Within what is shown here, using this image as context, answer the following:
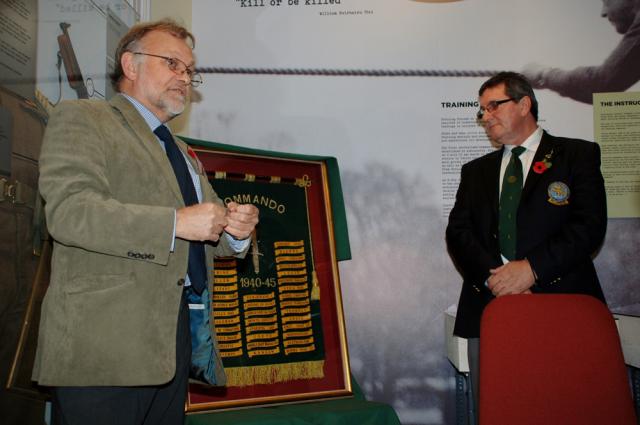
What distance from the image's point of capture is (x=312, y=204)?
323cm

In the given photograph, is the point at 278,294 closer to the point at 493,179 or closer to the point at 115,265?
the point at 493,179

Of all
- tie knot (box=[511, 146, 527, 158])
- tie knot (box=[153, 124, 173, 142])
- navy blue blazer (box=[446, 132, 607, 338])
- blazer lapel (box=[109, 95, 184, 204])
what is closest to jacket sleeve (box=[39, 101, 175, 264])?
blazer lapel (box=[109, 95, 184, 204])

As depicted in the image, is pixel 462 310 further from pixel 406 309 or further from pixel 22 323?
pixel 22 323

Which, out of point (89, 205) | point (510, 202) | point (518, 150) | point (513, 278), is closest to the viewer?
point (89, 205)

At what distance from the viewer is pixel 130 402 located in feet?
4.73

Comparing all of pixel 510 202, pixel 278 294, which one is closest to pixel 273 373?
pixel 278 294

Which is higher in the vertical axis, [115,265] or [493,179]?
[493,179]

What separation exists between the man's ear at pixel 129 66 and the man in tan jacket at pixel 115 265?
0.76 feet

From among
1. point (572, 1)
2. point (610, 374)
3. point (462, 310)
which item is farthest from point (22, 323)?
point (572, 1)

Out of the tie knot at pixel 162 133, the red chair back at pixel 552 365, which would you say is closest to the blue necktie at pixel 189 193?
the tie knot at pixel 162 133

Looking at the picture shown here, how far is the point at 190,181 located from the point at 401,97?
2.23 m

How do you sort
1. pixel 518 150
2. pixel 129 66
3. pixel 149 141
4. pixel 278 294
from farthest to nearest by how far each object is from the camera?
pixel 278 294, pixel 518 150, pixel 129 66, pixel 149 141

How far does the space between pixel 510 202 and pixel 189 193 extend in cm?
151

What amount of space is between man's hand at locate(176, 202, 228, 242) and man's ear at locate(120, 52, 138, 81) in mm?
621
